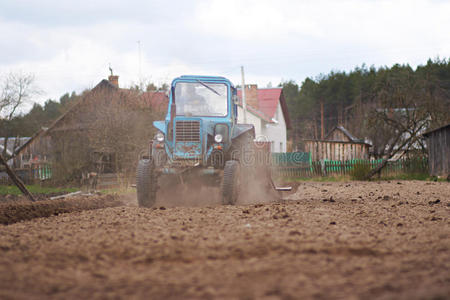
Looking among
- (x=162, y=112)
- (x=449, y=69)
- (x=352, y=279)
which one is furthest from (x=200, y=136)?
(x=449, y=69)

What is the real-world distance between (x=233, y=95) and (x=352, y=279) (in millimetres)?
7830

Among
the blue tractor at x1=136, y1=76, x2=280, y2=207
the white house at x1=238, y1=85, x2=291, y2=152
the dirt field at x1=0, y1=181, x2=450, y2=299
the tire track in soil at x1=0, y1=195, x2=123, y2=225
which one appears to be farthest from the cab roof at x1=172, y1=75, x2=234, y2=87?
the white house at x1=238, y1=85, x2=291, y2=152

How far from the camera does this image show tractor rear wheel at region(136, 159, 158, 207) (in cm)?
970

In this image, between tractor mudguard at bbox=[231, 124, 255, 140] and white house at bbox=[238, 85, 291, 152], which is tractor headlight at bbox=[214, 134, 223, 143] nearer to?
tractor mudguard at bbox=[231, 124, 255, 140]

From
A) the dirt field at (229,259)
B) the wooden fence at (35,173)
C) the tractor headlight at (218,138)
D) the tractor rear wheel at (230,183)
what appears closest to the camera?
the dirt field at (229,259)

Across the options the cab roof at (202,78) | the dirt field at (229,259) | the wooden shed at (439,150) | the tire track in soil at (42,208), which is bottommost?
the tire track in soil at (42,208)

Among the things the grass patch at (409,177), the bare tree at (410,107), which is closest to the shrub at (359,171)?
the grass patch at (409,177)

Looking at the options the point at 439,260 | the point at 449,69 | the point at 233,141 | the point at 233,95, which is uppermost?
the point at 449,69

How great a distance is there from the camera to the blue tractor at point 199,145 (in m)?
9.77

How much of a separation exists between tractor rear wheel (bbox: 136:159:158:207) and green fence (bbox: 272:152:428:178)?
1312 cm

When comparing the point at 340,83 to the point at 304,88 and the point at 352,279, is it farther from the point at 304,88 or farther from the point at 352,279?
the point at 352,279

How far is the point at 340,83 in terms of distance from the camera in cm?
6475

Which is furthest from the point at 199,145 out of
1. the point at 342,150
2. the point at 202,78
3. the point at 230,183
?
the point at 342,150

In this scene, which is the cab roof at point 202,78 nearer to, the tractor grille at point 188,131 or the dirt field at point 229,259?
the tractor grille at point 188,131
